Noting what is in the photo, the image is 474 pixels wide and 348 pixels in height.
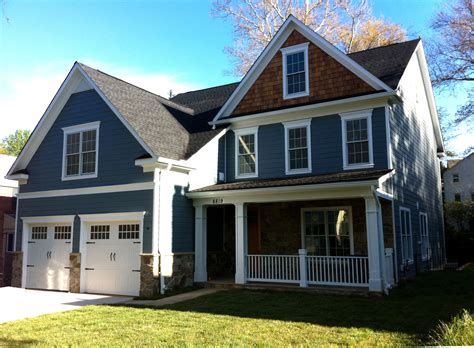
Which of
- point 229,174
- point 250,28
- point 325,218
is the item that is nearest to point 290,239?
point 325,218

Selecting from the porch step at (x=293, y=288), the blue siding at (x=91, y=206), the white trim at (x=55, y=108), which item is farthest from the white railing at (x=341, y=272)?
the white trim at (x=55, y=108)

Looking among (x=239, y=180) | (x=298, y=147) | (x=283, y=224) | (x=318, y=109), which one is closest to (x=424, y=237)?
(x=283, y=224)

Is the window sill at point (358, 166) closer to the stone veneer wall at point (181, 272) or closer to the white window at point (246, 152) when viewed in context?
the white window at point (246, 152)

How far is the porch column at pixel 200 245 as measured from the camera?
1420cm

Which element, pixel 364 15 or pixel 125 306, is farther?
pixel 364 15

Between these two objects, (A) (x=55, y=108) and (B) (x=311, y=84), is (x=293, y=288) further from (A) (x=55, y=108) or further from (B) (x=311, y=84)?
(A) (x=55, y=108)

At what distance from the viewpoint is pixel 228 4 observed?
28.3 metres

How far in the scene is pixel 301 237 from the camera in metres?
15.2

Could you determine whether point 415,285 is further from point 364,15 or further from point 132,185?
point 364,15

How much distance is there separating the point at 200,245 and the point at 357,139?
6060 millimetres

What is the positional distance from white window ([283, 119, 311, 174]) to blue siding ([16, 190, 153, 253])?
4.84m

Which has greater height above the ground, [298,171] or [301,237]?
[298,171]

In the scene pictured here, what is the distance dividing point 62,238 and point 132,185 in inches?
150

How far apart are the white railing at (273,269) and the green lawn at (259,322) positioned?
152cm
